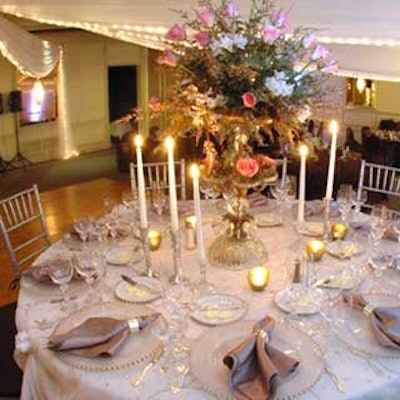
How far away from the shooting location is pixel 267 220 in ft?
10.0

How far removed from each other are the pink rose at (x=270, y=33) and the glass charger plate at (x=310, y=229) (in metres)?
0.96

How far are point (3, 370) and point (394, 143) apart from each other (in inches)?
235

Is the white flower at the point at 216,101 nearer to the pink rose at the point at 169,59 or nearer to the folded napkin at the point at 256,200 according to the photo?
the pink rose at the point at 169,59

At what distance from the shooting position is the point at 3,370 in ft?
7.84

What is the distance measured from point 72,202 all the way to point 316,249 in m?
4.46

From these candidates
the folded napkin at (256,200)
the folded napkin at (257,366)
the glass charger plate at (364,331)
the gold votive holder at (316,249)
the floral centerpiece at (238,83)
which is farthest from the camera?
the folded napkin at (256,200)

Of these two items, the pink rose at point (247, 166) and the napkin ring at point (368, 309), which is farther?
the pink rose at point (247, 166)

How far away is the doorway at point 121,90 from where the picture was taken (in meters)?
10.6

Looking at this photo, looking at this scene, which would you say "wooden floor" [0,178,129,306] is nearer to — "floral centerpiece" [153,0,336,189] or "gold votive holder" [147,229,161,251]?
"gold votive holder" [147,229,161,251]

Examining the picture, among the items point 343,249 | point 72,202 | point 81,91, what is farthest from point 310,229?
point 81,91

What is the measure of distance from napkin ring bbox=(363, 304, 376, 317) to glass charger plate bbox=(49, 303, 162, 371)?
0.74m

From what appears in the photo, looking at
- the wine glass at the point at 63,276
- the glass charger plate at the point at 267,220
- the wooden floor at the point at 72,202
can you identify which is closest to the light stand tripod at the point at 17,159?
the wooden floor at the point at 72,202

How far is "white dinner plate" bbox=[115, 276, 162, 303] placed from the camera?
7.48 feet

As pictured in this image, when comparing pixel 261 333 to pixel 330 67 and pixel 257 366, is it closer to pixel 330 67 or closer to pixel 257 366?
pixel 257 366
